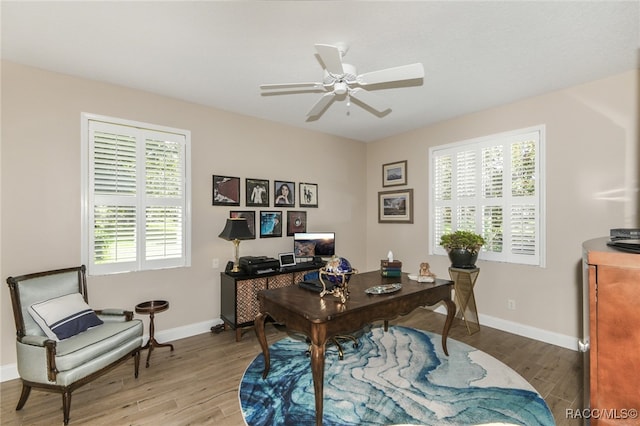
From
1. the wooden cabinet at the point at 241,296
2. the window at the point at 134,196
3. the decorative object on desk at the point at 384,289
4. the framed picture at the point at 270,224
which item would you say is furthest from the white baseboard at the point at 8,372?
the decorative object on desk at the point at 384,289

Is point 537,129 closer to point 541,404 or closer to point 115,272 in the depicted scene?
point 541,404

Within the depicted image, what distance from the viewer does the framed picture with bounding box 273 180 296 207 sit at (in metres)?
4.33

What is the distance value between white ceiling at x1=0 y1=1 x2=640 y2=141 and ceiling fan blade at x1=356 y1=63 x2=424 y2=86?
342 millimetres

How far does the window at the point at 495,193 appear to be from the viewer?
3.49 m

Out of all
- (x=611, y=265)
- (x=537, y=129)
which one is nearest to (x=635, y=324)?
(x=611, y=265)

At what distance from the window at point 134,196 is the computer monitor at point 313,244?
1515 millimetres

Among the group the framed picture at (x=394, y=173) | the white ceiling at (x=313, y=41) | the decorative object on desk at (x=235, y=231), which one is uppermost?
the white ceiling at (x=313, y=41)

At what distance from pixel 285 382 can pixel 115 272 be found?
2.17 m

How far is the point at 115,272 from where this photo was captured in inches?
123

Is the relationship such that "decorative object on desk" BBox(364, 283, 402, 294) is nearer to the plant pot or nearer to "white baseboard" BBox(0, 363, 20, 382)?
the plant pot

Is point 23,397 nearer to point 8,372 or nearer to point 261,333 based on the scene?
point 8,372

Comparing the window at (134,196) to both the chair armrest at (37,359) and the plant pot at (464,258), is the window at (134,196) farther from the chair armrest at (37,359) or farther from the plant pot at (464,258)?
the plant pot at (464,258)

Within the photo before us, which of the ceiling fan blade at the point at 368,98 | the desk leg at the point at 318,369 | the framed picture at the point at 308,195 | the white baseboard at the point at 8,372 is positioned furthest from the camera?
the framed picture at the point at 308,195

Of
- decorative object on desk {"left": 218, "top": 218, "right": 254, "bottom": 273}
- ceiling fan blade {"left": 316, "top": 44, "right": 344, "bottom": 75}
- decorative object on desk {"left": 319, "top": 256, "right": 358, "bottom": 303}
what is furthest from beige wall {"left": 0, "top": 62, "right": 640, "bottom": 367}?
ceiling fan blade {"left": 316, "top": 44, "right": 344, "bottom": 75}
